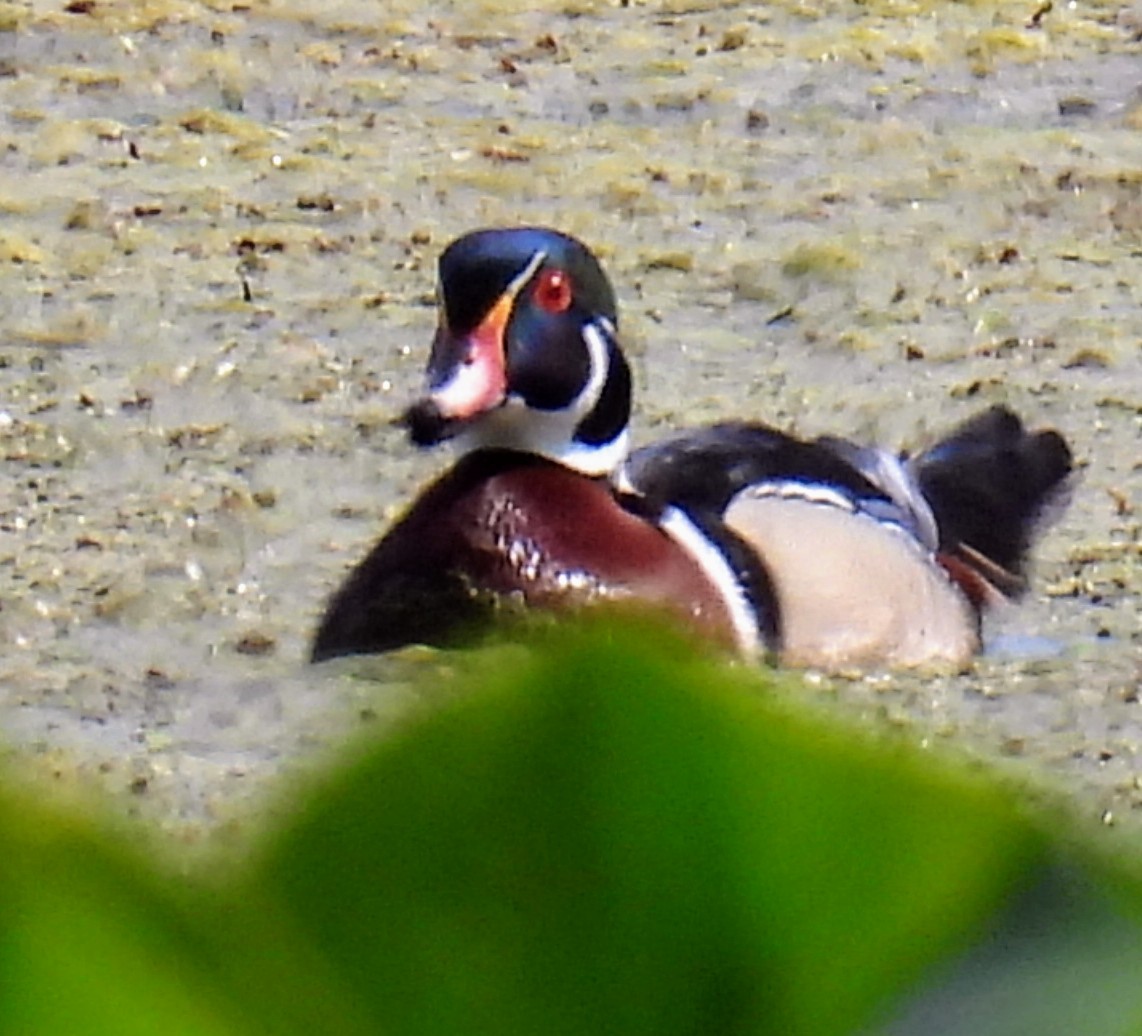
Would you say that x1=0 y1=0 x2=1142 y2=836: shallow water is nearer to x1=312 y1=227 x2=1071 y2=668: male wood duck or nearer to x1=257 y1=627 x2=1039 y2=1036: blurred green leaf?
x1=312 y1=227 x2=1071 y2=668: male wood duck

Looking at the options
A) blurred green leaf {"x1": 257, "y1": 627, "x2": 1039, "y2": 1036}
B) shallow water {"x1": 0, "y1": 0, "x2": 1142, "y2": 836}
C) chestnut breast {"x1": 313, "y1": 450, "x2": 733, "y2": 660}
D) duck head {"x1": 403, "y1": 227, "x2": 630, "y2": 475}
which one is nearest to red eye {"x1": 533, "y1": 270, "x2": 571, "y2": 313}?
duck head {"x1": 403, "y1": 227, "x2": 630, "y2": 475}

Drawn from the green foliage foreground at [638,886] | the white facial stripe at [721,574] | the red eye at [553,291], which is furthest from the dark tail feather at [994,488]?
the green foliage foreground at [638,886]

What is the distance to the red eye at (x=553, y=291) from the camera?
339cm

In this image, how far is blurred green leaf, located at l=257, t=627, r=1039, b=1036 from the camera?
22.9 inches

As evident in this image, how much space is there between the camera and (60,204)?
200 inches

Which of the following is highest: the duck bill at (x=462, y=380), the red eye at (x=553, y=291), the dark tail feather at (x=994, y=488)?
the red eye at (x=553, y=291)

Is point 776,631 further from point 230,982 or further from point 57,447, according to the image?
point 230,982

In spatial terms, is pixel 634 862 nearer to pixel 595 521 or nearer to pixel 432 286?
pixel 595 521

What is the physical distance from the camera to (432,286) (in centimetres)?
479

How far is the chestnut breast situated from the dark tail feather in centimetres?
63

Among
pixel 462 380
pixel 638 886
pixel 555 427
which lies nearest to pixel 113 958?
pixel 638 886

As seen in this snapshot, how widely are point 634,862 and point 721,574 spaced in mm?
2813

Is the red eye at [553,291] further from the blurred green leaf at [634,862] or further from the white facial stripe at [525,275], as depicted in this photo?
the blurred green leaf at [634,862]

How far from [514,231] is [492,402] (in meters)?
0.24
